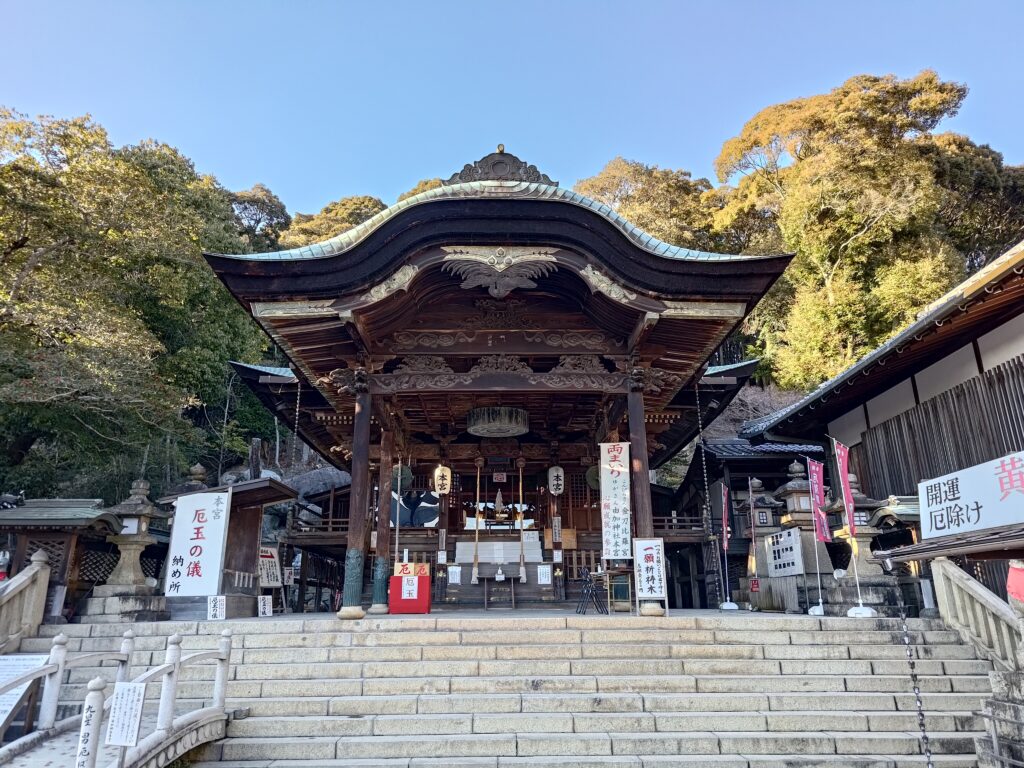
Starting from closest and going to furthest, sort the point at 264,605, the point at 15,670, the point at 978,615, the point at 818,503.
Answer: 1. the point at 15,670
2. the point at 978,615
3. the point at 818,503
4. the point at 264,605

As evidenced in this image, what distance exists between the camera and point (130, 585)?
9266mm

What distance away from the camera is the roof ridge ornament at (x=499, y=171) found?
32.0ft

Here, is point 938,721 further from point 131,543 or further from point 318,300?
point 131,543

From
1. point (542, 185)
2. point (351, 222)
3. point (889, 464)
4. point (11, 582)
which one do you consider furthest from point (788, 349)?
point (351, 222)

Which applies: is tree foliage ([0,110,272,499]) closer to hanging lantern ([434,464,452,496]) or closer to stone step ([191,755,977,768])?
hanging lantern ([434,464,452,496])

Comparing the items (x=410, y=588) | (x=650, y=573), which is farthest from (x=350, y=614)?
(x=650, y=573)

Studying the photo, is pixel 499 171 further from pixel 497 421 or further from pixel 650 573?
pixel 650 573

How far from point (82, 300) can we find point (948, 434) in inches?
665

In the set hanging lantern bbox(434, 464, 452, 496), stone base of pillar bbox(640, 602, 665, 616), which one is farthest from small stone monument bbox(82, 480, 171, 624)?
stone base of pillar bbox(640, 602, 665, 616)

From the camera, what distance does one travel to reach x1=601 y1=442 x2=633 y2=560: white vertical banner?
33.3 feet

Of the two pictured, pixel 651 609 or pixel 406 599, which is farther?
pixel 406 599

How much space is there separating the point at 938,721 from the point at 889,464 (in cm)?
740

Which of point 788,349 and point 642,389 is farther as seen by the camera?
point 788,349

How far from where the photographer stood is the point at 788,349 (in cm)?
2547
